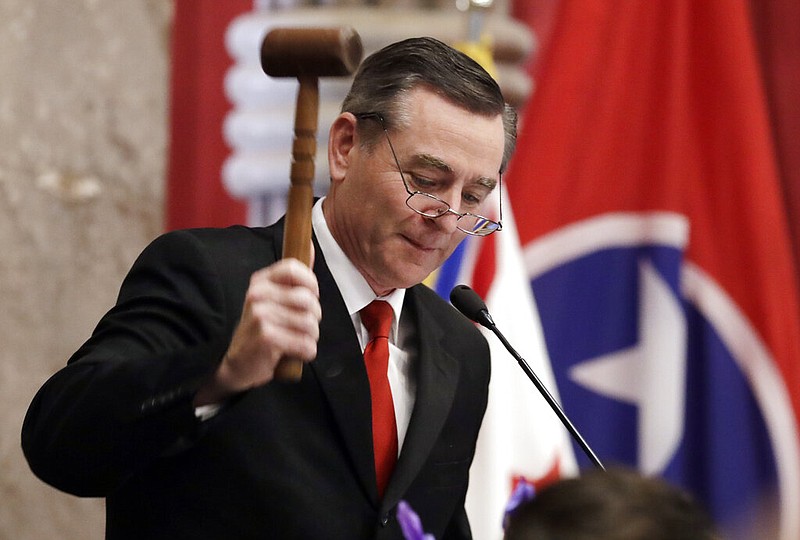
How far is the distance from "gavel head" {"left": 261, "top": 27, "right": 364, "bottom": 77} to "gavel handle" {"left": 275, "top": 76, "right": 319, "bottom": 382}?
3 cm

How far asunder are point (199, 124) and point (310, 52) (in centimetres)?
197

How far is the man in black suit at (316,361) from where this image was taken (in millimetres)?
1270

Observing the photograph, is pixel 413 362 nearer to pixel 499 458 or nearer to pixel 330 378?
pixel 330 378

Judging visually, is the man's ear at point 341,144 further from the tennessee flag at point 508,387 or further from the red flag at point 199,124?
the red flag at point 199,124

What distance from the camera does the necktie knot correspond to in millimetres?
1669

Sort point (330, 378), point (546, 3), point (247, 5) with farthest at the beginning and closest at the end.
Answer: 1. point (546, 3)
2. point (247, 5)
3. point (330, 378)

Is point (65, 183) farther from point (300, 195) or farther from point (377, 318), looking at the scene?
point (300, 195)

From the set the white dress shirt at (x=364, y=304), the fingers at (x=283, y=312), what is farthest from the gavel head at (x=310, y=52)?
the white dress shirt at (x=364, y=304)

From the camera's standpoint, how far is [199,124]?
3100 millimetres

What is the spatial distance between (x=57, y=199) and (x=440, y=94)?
5.04ft

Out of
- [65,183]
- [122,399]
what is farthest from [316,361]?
[65,183]

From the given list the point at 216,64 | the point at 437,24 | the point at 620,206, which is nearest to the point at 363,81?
the point at 437,24

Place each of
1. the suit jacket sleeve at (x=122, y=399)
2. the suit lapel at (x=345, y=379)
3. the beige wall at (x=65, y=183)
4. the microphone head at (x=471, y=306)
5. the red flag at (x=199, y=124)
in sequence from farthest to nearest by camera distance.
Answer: the red flag at (x=199, y=124)
the beige wall at (x=65, y=183)
the microphone head at (x=471, y=306)
the suit lapel at (x=345, y=379)
the suit jacket sleeve at (x=122, y=399)

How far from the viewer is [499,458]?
9.25 feet
